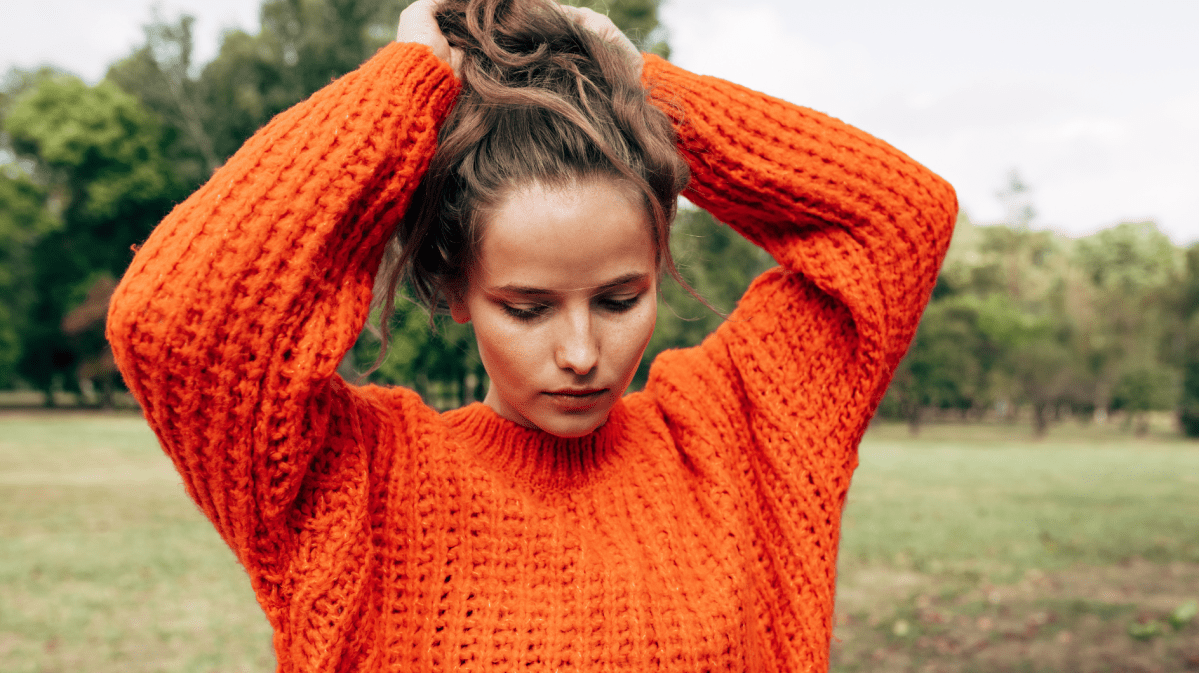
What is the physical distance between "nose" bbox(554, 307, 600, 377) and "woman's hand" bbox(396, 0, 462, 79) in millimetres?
502

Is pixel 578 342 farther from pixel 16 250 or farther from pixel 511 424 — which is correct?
pixel 16 250

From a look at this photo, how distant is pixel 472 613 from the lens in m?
1.41

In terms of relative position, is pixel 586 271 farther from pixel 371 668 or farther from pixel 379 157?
pixel 371 668

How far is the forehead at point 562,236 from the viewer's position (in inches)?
51.9

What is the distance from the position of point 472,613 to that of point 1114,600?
25.0 ft

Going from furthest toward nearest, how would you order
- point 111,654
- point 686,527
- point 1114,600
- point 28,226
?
point 28,226 → point 1114,600 → point 111,654 → point 686,527

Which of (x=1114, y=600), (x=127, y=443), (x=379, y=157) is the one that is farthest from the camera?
(x=127, y=443)

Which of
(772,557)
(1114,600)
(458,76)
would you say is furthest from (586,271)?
(1114,600)

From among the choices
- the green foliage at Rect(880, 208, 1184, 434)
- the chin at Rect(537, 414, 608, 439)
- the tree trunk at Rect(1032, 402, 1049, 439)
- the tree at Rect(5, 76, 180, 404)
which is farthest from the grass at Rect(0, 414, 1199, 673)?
the tree trunk at Rect(1032, 402, 1049, 439)

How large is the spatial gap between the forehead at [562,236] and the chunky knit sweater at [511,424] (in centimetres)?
19

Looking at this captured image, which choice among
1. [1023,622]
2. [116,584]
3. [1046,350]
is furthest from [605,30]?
[1046,350]

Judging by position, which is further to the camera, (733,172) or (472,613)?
(733,172)

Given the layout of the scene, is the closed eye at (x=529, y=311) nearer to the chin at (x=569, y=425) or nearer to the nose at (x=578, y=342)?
the nose at (x=578, y=342)

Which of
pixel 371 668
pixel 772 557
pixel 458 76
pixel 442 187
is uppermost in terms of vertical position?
pixel 458 76
